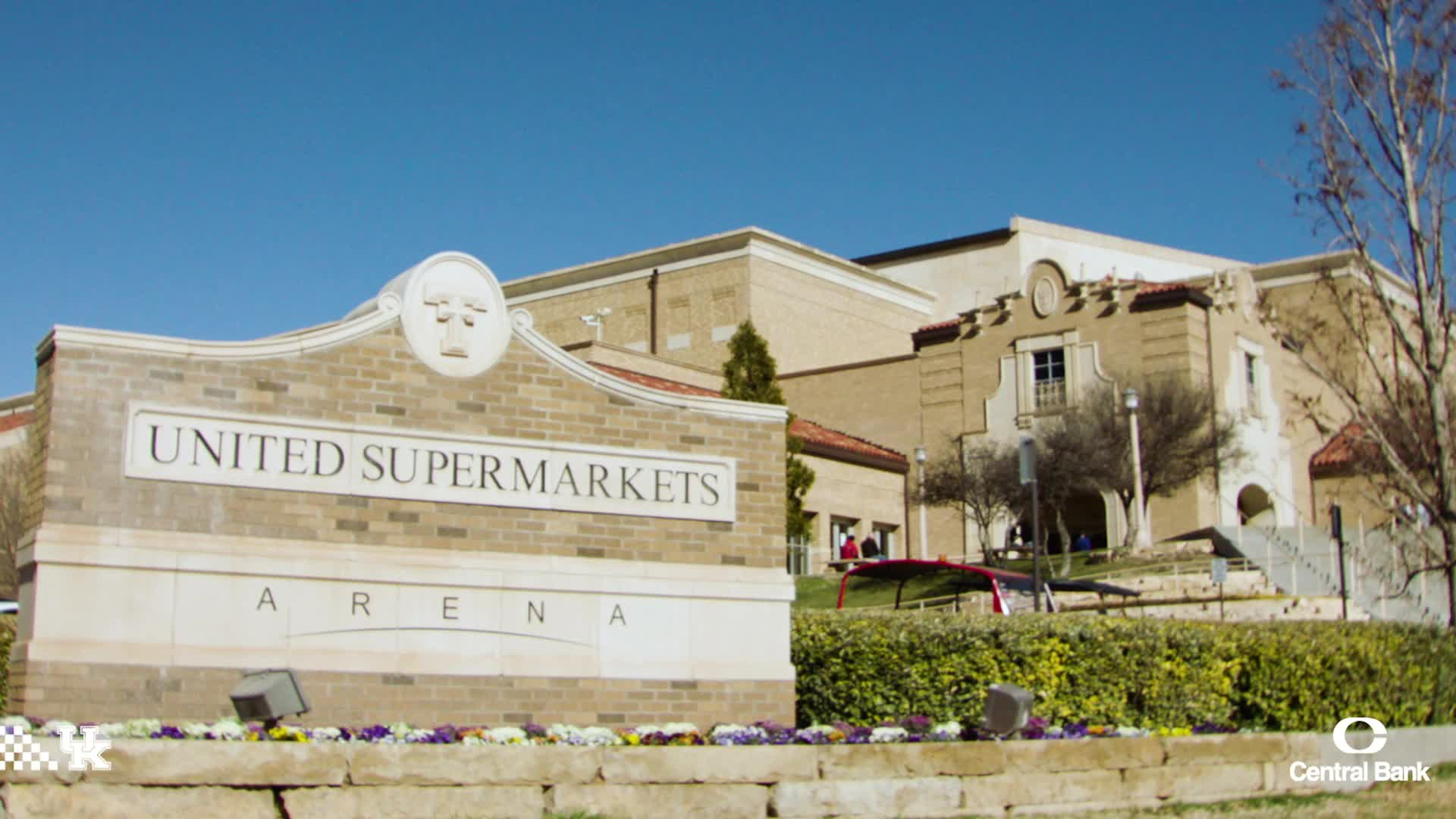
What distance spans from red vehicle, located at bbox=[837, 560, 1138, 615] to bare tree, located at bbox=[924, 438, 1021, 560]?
13.5m

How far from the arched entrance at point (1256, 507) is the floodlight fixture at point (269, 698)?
3717 cm

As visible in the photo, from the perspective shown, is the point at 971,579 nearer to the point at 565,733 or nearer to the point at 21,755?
the point at 565,733

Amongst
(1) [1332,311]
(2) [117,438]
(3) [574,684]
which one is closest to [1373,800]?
(3) [574,684]

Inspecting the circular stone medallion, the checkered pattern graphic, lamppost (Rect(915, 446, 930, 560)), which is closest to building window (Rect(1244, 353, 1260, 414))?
the circular stone medallion

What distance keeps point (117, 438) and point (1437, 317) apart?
15.4 metres

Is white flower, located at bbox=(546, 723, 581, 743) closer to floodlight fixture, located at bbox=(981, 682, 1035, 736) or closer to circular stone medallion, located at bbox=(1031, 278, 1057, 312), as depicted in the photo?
floodlight fixture, located at bbox=(981, 682, 1035, 736)

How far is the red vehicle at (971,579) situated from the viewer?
22.2 meters

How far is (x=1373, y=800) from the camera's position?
12.5m

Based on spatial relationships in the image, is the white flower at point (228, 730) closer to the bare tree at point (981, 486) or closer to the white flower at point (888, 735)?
the white flower at point (888, 735)

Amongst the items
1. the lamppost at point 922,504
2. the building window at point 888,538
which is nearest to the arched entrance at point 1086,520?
the lamppost at point 922,504

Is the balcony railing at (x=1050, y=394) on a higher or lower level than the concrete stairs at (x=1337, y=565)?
higher

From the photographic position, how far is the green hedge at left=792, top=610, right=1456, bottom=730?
14125 millimetres

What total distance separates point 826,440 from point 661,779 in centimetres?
3212

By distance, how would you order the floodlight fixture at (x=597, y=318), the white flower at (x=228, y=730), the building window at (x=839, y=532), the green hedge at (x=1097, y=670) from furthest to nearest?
the floodlight fixture at (x=597, y=318) < the building window at (x=839, y=532) < the green hedge at (x=1097, y=670) < the white flower at (x=228, y=730)
